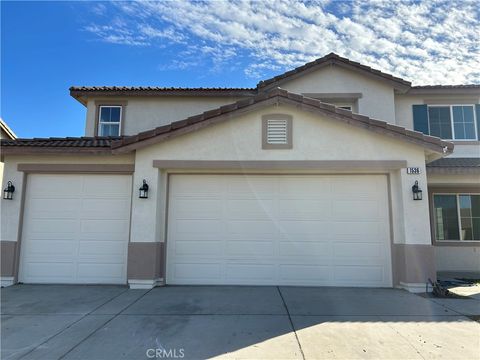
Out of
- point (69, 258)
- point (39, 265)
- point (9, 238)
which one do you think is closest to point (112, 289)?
point (69, 258)

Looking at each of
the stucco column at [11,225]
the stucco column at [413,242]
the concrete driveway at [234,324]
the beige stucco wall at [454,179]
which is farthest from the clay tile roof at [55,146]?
the beige stucco wall at [454,179]

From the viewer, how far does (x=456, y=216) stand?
39.1 ft

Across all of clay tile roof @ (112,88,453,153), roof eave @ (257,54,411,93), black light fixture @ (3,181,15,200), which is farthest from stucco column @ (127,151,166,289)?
roof eave @ (257,54,411,93)

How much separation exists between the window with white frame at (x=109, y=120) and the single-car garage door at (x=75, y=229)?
4125 mm

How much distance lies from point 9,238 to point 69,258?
1637mm

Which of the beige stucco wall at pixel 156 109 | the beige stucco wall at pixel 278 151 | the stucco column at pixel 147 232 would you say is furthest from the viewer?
the beige stucco wall at pixel 156 109

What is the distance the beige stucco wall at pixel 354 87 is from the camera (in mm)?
12188

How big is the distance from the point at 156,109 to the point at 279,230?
731 centimetres

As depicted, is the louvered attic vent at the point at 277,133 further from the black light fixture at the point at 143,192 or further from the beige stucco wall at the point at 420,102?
the beige stucco wall at the point at 420,102

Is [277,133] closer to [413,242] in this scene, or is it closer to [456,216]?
[413,242]

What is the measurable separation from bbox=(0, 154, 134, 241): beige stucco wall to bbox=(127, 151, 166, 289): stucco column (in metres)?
0.72

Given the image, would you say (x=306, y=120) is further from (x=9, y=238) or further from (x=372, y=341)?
(x=9, y=238)

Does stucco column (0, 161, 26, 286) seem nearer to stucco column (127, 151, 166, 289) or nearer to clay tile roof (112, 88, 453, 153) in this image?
clay tile roof (112, 88, 453, 153)

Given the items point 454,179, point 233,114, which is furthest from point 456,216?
point 233,114
